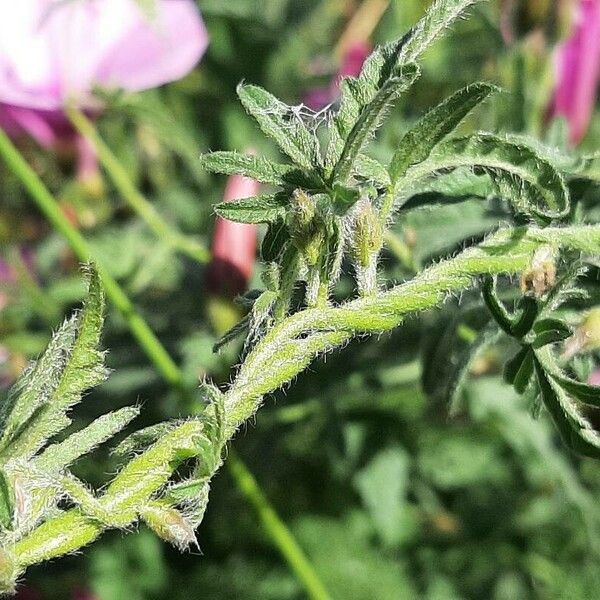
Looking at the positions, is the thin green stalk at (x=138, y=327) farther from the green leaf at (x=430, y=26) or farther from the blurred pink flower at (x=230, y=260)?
the green leaf at (x=430, y=26)

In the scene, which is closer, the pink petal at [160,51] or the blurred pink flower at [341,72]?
the pink petal at [160,51]

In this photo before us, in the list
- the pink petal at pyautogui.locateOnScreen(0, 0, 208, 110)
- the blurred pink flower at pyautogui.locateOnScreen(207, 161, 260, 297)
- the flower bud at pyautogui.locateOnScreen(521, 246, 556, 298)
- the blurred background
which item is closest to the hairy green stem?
the flower bud at pyautogui.locateOnScreen(521, 246, 556, 298)

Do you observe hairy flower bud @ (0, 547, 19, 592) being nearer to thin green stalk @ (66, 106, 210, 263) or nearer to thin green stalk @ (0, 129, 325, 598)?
thin green stalk @ (0, 129, 325, 598)

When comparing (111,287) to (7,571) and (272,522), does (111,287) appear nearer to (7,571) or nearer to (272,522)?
(272,522)

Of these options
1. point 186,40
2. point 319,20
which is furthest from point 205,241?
point 319,20

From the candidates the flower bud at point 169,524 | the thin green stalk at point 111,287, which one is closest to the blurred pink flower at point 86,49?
the thin green stalk at point 111,287
